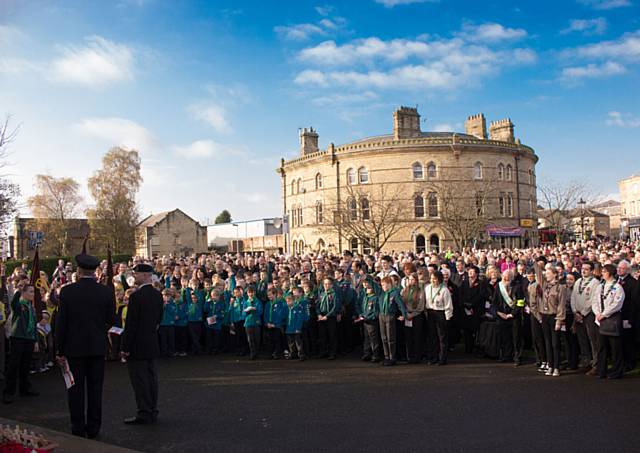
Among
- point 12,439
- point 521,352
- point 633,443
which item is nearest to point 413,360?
point 521,352

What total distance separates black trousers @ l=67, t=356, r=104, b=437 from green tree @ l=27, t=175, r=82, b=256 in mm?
48125

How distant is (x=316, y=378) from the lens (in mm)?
9797

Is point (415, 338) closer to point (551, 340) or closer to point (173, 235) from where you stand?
point (551, 340)

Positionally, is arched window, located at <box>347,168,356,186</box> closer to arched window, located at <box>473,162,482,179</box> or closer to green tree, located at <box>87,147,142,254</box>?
arched window, located at <box>473,162,482,179</box>

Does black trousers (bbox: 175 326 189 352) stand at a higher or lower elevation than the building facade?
lower

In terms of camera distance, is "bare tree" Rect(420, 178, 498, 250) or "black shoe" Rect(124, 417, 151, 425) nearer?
"black shoe" Rect(124, 417, 151, 425)

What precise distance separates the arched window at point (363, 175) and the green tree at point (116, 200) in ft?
71.1

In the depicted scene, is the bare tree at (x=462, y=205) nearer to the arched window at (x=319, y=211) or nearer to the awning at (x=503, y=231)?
the awning at (x=503, y=231)

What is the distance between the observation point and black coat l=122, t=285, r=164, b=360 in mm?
7000

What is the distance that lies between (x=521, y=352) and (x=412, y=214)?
118 ft

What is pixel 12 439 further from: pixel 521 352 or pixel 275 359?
pixel 521 352

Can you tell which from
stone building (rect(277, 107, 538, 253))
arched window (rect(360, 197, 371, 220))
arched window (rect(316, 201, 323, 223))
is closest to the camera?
stone building (rect(277, 107, 538, 253))

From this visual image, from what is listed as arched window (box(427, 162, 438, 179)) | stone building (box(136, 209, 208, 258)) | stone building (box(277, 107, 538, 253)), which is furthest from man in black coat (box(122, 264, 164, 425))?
stone building (box(136, 209, 208, 258))

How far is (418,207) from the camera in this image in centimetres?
4662
